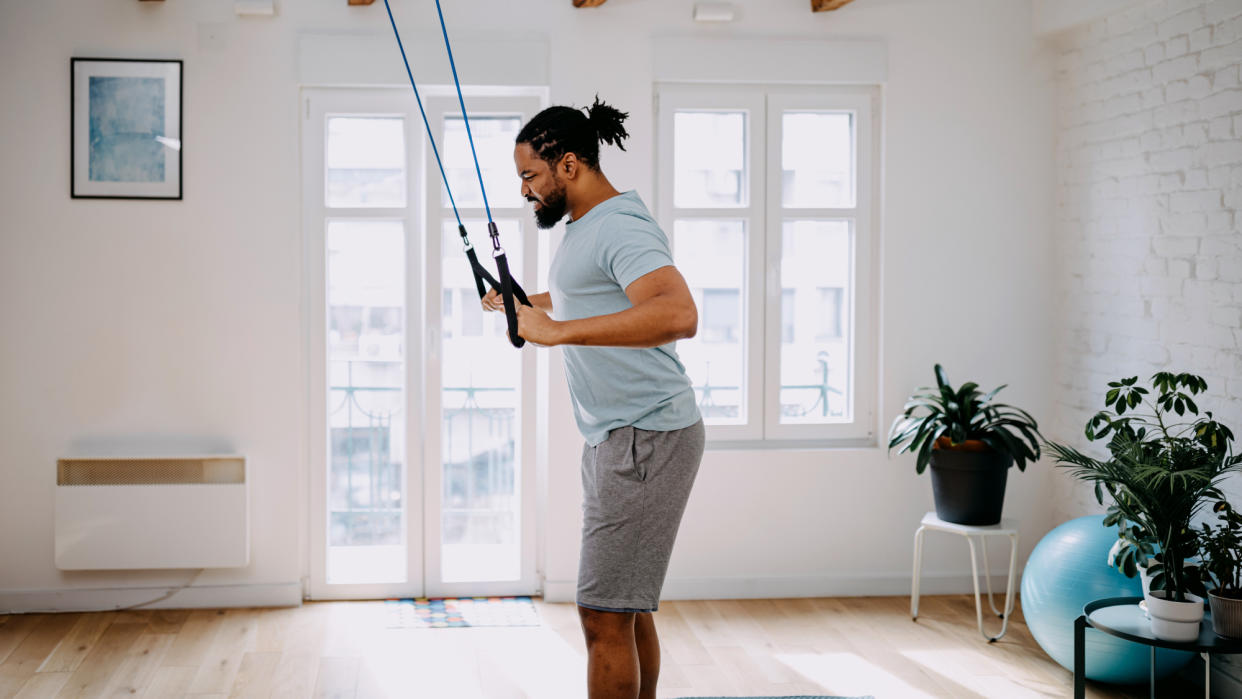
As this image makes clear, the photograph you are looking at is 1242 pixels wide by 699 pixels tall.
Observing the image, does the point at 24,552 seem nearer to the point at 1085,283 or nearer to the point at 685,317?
the point at 685,317

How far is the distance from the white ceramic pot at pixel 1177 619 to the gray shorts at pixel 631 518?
1.40m

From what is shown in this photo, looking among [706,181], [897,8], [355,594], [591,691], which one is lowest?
[355,594]

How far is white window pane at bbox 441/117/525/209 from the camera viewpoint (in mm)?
4090

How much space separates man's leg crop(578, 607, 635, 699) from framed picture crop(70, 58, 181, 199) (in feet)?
8.39

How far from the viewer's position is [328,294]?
13.4ft

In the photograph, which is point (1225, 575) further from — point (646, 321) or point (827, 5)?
point (827, 5)

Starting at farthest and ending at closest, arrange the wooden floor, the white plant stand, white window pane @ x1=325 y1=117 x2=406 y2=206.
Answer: white window pane @ x1=325 y1=117 x2=406 y2=206
the white plant stand
the wooden floor

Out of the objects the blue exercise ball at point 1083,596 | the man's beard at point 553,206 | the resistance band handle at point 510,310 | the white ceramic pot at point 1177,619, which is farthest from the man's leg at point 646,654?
the blue exercise ball at point 1083,596

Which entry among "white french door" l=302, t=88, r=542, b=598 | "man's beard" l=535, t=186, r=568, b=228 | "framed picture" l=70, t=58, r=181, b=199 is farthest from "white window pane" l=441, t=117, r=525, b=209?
"man's beard" l=535, t=186, r=568, b=228

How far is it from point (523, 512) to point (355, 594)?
0.69 m

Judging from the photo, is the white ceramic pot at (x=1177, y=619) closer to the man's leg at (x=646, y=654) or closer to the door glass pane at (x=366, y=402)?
the man's leg at (x=646, y=654)

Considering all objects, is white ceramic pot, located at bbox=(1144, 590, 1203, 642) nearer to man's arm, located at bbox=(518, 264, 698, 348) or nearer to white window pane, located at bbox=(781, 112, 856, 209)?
man's arm, located at bbox=(518, 264, 698, 348)

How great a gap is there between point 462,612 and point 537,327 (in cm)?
220

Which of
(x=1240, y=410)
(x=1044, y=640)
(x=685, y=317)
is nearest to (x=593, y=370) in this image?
(x=685, y=317)
